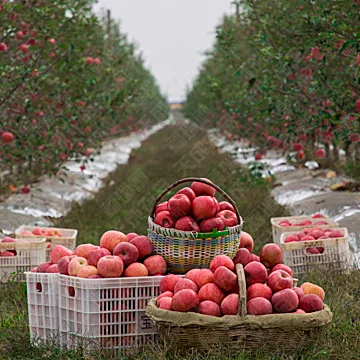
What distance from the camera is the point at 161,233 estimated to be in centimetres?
353

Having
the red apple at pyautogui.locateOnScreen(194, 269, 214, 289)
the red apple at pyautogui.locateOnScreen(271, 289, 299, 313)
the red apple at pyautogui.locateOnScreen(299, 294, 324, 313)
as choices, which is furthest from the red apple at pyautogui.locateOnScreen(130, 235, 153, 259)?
the red apple at pyautogui.locateOnScreen(299, 294, 324, 313)

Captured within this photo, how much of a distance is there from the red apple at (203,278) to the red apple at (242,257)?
0.95ft

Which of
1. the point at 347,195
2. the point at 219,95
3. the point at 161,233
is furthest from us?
the point at 219,95

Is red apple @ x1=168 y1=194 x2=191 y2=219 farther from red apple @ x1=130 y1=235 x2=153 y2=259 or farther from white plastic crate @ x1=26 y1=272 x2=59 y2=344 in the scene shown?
white plastic crate @ x1=26 y1=272 x2=59 y2=344

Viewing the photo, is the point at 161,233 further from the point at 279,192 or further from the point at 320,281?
the point at 279,192

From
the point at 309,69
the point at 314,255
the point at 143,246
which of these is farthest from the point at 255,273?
the point at 309,69

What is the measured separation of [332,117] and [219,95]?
837cm

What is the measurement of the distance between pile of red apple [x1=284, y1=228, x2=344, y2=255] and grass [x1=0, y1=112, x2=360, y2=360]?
0.39 m

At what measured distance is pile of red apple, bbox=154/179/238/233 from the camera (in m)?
3.51

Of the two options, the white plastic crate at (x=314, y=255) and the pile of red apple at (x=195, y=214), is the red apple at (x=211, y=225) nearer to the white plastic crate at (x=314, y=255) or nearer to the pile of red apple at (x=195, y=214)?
the pile of red apple at (x=195, y=214)

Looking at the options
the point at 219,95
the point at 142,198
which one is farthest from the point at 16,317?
the point at 219,95

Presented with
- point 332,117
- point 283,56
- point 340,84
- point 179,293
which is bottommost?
point 179,293

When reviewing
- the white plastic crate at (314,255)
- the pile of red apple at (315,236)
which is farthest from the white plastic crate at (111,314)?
the pile of red apple at (315,236)

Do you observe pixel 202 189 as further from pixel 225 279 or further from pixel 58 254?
pixel 58 254
